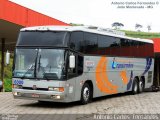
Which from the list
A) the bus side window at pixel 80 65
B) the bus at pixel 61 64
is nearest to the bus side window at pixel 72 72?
the bus at pixel 61 64

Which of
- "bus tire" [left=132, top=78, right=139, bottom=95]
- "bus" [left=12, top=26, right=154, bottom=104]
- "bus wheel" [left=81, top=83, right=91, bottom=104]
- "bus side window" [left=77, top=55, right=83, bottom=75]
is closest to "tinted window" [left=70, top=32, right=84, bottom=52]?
"bus" [left=12, top=26, right=154, bottom=104]

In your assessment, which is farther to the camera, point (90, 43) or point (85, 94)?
point (90, 43)

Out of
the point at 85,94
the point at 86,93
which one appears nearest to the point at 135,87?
the point at 86,93

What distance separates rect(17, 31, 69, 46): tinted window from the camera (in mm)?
15898

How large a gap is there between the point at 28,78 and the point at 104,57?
4642 mm

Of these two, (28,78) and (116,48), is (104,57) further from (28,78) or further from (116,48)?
(28,78)

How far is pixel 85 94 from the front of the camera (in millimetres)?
17281

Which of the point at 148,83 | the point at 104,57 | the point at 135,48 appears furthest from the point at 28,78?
the point at 148,83

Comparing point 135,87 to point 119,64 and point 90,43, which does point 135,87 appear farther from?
point 90,43

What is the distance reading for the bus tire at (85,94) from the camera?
17075mm

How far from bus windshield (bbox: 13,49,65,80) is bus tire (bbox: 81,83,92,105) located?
1988mm

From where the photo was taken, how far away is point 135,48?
23.7 meters

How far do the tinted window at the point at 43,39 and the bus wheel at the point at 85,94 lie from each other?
2.34 meters

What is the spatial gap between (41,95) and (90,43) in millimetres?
→ 3482
